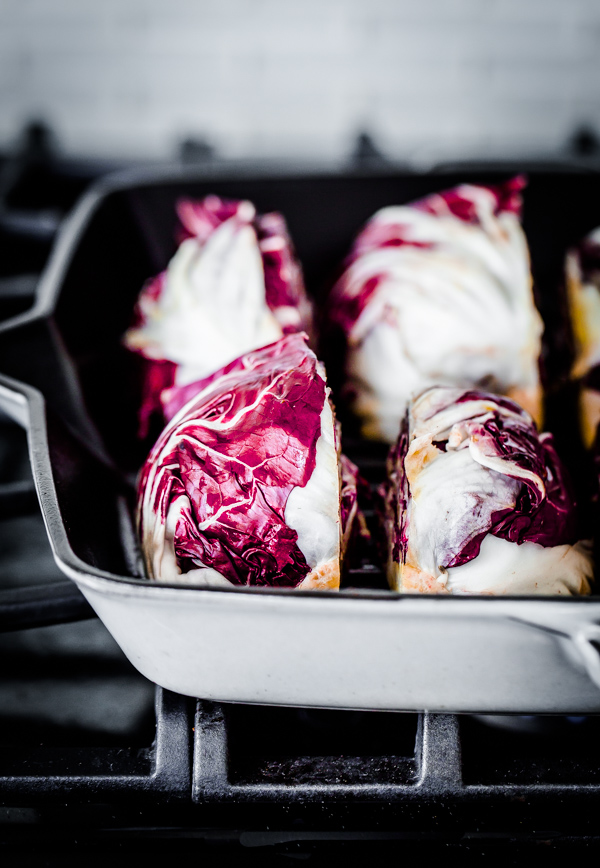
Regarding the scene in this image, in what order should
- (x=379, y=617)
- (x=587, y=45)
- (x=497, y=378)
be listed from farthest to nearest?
(x=587, y=45), (x=497, y=378), (x=379, y=617)

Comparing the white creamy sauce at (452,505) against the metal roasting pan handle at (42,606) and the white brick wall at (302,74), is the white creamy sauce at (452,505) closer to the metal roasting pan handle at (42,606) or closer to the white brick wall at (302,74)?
the metal roasting pan handle at (42,606)

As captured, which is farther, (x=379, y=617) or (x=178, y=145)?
(x=178, y=145)

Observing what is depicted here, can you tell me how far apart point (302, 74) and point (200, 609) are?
1.84 metres

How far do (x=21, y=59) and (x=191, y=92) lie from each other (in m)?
0.49

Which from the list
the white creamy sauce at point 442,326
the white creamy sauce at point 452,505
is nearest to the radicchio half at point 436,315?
the white creamy sauce at point 442,326

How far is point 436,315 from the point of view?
3.28ft

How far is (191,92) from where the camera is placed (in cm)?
201

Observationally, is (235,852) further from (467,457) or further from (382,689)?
(467,457)

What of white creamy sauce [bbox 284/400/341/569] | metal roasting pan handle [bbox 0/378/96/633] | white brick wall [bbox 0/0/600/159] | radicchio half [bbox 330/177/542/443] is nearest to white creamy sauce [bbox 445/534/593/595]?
white creamy sauce [bbox 284/400/341/569]

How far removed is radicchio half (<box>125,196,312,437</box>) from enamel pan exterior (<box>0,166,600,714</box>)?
0.08 metres

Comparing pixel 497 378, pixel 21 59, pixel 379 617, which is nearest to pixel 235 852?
pixel 379 617

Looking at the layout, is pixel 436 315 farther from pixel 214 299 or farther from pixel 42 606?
pixel 42 606

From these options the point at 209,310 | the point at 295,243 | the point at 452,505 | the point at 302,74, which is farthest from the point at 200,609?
the point at 302,74

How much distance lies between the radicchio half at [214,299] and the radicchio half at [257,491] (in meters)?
0.26
